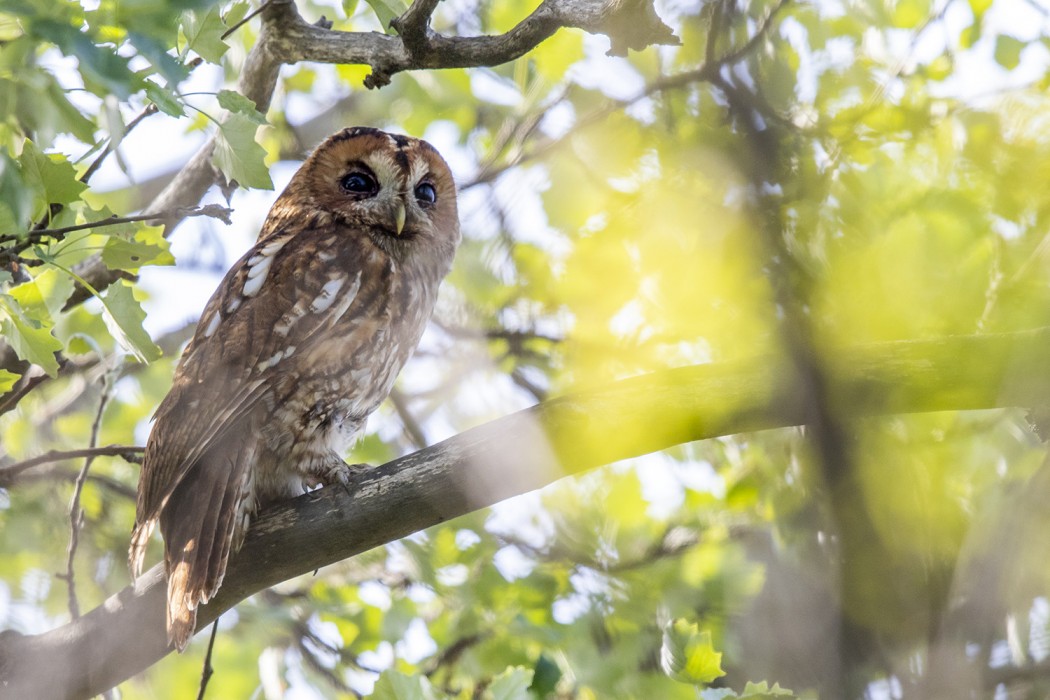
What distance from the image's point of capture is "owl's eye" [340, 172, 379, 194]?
3102mm

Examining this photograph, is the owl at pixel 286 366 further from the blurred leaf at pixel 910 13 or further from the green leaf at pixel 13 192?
the blurred leaf at pixel 910 13

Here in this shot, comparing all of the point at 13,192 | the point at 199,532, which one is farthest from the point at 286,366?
the point at 13,192

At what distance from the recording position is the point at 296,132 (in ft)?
14.4

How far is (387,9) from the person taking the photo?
2.17 metres

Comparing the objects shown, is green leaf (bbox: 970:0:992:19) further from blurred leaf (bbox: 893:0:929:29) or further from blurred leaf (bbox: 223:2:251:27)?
blurred leaf (bbox: 223:2:251:27)

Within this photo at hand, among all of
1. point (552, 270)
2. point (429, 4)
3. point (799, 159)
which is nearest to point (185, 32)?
point (429, 4)

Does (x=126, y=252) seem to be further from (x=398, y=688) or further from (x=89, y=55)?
(x=398, y=688)

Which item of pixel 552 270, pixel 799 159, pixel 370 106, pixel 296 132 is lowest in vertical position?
pixel 799 159

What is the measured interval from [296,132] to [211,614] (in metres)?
2.78

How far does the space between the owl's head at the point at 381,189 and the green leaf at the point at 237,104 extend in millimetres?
1078

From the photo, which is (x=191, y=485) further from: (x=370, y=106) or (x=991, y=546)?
(x=370, y=106)

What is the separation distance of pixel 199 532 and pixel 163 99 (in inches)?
38.8

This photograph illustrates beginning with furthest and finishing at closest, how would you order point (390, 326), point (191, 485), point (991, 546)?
point (390, 326), point (191, 485), point (991, 546)

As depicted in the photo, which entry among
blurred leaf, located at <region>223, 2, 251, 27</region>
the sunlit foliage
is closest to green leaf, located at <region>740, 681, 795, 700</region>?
the sunlit foliage
